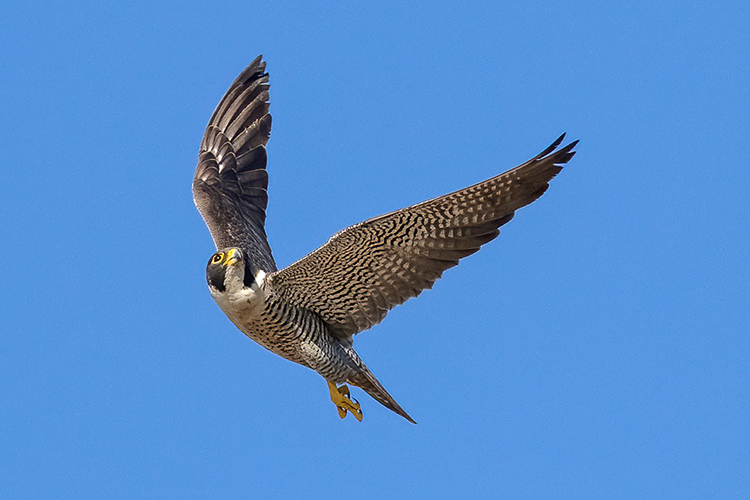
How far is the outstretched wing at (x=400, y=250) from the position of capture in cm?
895

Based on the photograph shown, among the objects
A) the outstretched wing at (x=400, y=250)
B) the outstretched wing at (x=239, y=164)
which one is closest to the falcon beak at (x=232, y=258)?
the outstretched wing at (x=400, y=250)

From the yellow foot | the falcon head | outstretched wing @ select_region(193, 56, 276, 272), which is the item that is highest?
outstretched wing @ select_region(193, 56, 276, 272)

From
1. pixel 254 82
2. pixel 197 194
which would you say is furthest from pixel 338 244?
pixel 254 82

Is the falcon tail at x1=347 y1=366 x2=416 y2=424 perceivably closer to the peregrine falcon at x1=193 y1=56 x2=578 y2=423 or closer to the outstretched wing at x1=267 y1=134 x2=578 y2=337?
the peregrine falcon at x1=193 y1=56 x2=578 y2=423

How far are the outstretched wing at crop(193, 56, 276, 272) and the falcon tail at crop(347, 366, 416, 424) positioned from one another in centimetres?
163

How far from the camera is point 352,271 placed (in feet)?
31.9

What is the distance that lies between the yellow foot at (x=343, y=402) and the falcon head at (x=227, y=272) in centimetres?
157

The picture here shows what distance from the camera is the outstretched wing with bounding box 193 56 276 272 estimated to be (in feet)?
38.0

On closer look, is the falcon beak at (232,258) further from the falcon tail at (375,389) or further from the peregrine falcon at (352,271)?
the falcon tail at (375,389)

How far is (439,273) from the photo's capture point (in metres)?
9.53

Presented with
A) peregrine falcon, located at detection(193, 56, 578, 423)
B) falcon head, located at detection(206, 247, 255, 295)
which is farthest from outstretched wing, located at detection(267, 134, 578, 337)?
falcon head, located at detection(206, 247, 255, 295)

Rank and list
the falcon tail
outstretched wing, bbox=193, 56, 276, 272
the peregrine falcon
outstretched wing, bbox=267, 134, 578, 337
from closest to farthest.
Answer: outstretched wing, bbox=267, 134, 578, 337, the peregrine falcon, the falcon tail, outstretched wing, bbox=193, 56, 276, 272

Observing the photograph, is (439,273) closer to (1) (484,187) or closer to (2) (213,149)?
(1) (484,187)

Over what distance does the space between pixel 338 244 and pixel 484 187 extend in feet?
4.63
